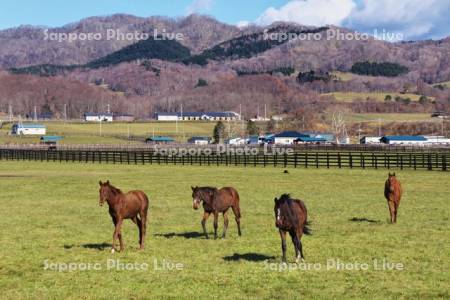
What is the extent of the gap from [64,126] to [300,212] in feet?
592

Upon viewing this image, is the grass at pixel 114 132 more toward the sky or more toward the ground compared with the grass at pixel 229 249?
more toward the sky

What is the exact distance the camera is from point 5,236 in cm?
1784

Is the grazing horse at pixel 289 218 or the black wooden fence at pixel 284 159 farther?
the black wooden fence at pixel 284 159

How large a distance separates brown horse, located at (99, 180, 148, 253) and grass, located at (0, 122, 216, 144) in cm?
12692

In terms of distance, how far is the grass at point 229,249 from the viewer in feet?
38.5

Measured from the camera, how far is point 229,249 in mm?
15383

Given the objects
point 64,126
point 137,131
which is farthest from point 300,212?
point 64,126

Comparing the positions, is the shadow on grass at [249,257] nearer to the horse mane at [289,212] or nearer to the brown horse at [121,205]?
the horse mane at [289,212]

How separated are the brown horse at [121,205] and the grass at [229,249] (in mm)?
601

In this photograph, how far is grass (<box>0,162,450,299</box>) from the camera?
38.5ft

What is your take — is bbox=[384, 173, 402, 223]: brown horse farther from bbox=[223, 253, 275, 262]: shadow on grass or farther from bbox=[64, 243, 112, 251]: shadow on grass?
bbox=[64, 243, 112, 251]: shadow on grass

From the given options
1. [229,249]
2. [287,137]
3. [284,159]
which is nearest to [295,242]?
[229,249]

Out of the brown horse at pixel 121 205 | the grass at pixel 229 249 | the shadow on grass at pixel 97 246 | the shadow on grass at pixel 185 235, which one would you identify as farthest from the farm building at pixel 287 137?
the brown horse at pixel 121 205

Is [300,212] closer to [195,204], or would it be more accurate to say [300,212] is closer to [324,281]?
[324,281]
